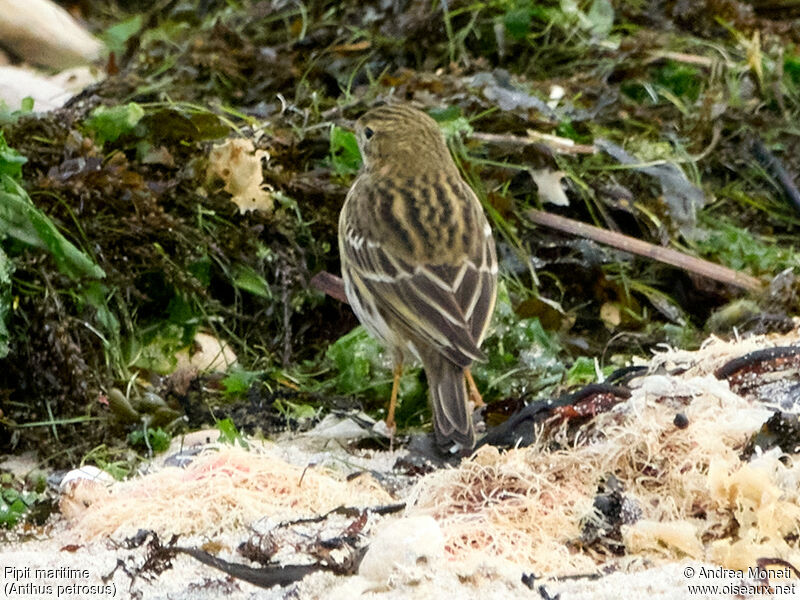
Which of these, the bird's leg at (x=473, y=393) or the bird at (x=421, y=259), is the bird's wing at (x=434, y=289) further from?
the bird's leg at (x=473, y=393)

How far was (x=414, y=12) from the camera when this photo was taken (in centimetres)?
847

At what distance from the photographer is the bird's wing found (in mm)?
5090

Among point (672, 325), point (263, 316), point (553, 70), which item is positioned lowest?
point (672, 325)

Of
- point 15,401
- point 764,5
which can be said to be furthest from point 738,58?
point 15,401

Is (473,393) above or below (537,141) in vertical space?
below

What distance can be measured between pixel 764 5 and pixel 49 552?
7258 mm

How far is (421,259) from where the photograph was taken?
546cm

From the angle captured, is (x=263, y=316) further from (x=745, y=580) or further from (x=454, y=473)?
(x=745, y=580)

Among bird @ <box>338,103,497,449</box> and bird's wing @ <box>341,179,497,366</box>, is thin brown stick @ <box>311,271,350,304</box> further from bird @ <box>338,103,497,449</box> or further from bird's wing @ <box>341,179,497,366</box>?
bird's wing @ <box>341,179,497,366</box>

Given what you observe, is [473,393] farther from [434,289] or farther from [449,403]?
[449,403]

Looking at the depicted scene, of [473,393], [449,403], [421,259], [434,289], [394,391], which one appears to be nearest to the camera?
[449,403]

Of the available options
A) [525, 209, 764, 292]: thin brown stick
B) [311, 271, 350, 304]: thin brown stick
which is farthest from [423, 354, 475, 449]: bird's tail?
[525, 209, 764, 292]: thin brown stick

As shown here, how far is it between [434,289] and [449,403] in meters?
0.58

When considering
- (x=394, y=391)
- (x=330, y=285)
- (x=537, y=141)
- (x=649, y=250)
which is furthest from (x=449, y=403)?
(x=537, y=141)
